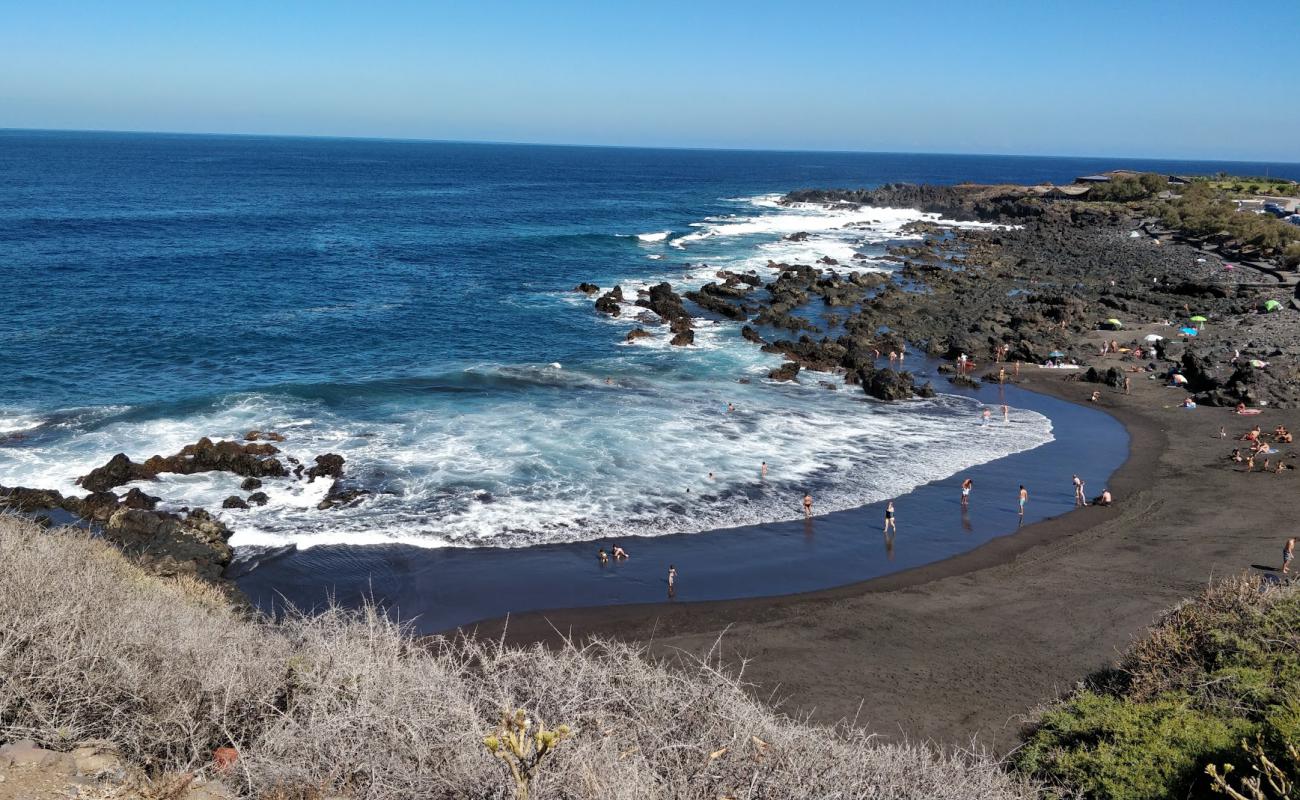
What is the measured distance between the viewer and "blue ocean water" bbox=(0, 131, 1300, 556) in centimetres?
2622

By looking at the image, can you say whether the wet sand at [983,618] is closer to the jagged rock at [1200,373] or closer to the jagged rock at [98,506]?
the jagged rock at [1200,373]

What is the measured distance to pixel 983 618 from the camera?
63.4 ft

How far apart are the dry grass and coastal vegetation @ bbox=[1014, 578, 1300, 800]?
151 cm

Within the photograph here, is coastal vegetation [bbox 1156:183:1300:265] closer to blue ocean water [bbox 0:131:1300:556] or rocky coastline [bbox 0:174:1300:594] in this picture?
rocky coastline [bbox 0:174:1300:594]

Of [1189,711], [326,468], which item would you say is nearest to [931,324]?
[326,468]

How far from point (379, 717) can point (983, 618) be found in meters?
14.7

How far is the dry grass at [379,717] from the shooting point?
320 inches

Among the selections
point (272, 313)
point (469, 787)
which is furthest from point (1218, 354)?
point (272, 313)

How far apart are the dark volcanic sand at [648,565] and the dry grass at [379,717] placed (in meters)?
8.27

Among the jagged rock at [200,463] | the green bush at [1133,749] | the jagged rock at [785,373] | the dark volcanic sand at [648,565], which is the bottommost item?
the dark volcanic sand at [648,565]

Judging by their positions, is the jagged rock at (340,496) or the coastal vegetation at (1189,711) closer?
the coastal vegetation at (1189,711)

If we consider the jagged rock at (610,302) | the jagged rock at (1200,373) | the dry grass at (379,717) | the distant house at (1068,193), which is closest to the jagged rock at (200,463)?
the dry grass at (379,717)

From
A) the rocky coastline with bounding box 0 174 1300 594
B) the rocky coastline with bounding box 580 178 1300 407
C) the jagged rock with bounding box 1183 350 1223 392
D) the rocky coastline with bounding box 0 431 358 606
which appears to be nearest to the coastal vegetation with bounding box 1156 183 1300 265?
the rocky coastline with bounding box 580 178 1300 407

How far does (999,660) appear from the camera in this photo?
1750 cm
